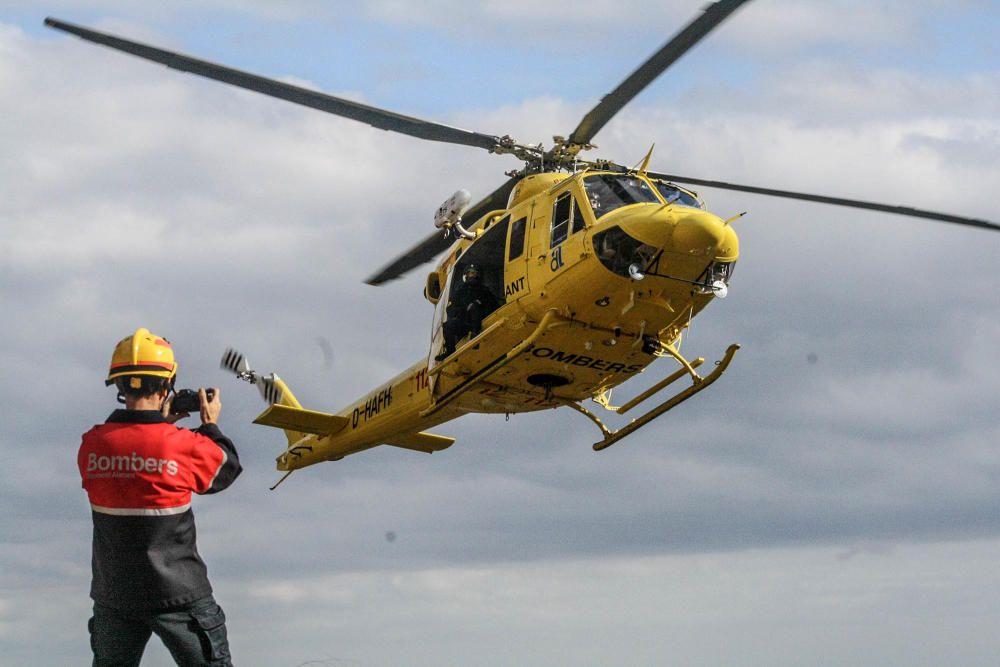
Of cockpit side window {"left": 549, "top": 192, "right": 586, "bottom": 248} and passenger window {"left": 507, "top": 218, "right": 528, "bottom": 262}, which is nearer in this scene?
cockpit side window {"left": 549, "top": 192, "right": 586, "bottom": 248}

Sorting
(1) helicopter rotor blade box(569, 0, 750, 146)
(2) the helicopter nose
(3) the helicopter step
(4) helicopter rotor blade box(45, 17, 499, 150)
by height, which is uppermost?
(4) helicopter rotor blade box(45, 17, 499, 150)

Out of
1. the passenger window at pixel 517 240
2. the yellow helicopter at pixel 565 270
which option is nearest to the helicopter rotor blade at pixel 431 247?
the yellow helicopter at pixel 565 270

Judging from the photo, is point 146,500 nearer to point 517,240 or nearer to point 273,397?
point 517,240

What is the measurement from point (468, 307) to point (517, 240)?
125 cm

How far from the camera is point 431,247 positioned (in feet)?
67.7

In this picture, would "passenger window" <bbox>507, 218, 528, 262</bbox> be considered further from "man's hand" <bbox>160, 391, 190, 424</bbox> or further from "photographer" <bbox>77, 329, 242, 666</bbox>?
"photographer" <bbox>77, 329, 242, 666</bbox>

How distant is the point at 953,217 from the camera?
692 inches

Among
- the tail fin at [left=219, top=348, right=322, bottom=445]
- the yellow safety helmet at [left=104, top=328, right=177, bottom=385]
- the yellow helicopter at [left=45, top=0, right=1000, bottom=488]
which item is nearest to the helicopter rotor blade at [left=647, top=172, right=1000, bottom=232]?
the yellow helicopter at [left=45, top=0, right=1000, bottom=488]

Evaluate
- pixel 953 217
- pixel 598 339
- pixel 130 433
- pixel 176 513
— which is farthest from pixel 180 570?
pixel 953 217

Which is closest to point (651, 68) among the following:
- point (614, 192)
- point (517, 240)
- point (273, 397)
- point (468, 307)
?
Result: point (614, 192)

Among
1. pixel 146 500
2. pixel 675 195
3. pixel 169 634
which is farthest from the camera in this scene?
pixel 675 195

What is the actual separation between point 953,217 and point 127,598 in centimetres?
1429

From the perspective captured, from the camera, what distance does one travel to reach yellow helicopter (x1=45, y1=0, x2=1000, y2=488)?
15.1 m

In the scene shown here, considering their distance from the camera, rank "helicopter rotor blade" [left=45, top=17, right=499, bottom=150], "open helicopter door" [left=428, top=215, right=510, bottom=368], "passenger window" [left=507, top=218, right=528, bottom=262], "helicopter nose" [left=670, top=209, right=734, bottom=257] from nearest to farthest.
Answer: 1. "helicopter nose" [left=670, top=209, right=734, bottom=257]
2. "helicopter rotor blade" [left=45, top=17, right=499, bottom=150]
3. "passenger window" [left=507, top=218, right=528, bottom=262]
4. "open helicopter door" [left=428, top=215, right=510, bottom=368]
